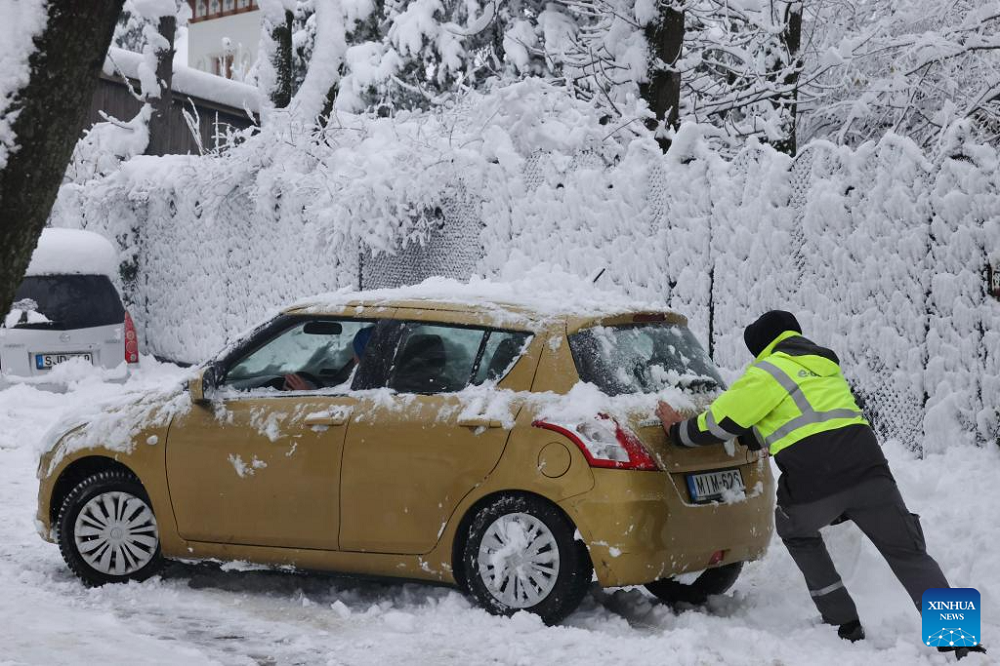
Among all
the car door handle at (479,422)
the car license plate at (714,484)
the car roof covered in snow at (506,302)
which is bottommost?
the car license plate at (714,484)

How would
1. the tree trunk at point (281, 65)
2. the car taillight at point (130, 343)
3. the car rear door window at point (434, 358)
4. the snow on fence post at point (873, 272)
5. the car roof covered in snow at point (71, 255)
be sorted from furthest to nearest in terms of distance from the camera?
the tree trunk at point (281, 65) < the car taillight at point (130, 343) < the car roof covered in snow at point (71, 255) < the snow on fence post at point (873, 272) < the car rear door window at point (434, 358)

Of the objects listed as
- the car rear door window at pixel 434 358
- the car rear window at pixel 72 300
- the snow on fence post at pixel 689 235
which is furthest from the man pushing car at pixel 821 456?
the car rear window at pixel 72 300

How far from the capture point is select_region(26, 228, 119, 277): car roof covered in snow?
1353 centimetres

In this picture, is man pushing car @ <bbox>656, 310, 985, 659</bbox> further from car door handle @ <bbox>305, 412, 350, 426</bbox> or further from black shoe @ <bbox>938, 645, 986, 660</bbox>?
car door handle @ <bbox>305, 412, 350, 426</bbox>

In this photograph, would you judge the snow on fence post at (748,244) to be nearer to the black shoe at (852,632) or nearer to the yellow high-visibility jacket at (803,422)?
the yellow high-visibility jacket at (803,422)

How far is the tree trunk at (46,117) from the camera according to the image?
15.0 feet

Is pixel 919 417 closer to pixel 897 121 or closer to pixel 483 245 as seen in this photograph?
pixel 483 245

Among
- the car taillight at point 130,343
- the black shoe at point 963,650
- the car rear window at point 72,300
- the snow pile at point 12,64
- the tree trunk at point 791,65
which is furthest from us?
the tree trunk at point 791,65

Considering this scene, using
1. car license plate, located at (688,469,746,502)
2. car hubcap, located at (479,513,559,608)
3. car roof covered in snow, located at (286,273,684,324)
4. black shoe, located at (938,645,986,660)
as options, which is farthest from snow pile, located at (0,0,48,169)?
black shoe, located at (938,645,986,660)

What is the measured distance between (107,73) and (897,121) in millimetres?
17815

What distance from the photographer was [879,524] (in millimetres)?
5973

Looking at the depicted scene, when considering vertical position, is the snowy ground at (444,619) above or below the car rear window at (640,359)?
below

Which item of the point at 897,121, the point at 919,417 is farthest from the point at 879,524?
the point at 897,121

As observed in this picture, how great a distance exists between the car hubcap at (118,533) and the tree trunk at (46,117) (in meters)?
2.66
